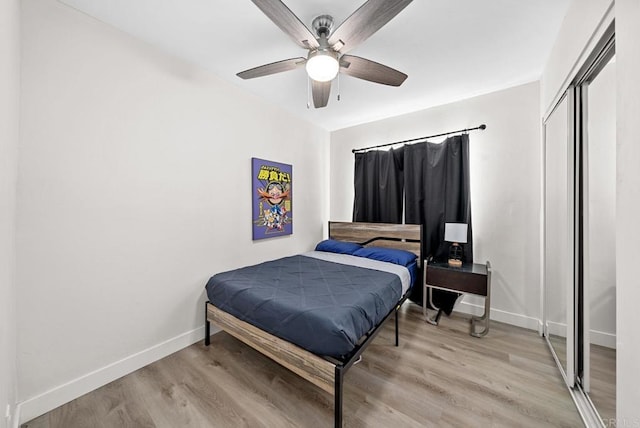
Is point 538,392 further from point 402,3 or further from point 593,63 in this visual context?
point 402,3

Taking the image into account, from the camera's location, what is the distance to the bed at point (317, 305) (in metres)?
1.41

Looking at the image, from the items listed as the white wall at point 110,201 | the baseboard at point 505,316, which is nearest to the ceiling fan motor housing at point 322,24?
the white wall at point 110,201

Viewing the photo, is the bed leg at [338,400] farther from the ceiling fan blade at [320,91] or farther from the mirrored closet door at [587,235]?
the ceiling fan blade at [320,91]

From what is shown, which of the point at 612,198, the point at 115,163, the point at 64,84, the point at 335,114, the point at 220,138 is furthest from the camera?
the point at 335,114

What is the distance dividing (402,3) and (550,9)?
125cm

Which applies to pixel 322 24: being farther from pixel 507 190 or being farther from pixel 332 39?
pixel 507 190

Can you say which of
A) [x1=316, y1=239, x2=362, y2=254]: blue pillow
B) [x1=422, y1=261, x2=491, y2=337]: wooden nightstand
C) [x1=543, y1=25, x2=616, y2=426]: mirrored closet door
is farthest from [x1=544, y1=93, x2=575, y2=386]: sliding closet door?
[x1=316, y1=239, x2=362, y2=254]: blue pillow

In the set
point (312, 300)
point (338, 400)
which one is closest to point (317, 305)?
point (312, 300)

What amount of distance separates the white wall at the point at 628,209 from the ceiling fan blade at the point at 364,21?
2.88 feet

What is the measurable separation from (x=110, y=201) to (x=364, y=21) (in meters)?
2.08

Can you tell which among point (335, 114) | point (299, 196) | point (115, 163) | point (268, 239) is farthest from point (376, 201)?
point (115, 163)

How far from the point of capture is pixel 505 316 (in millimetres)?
2602

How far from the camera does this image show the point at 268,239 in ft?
9.86

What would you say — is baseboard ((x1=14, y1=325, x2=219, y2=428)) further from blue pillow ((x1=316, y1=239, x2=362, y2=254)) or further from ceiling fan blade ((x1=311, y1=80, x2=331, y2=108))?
ceiling fan blade ((x1=311, y1=80, x2=331, y2=108))
